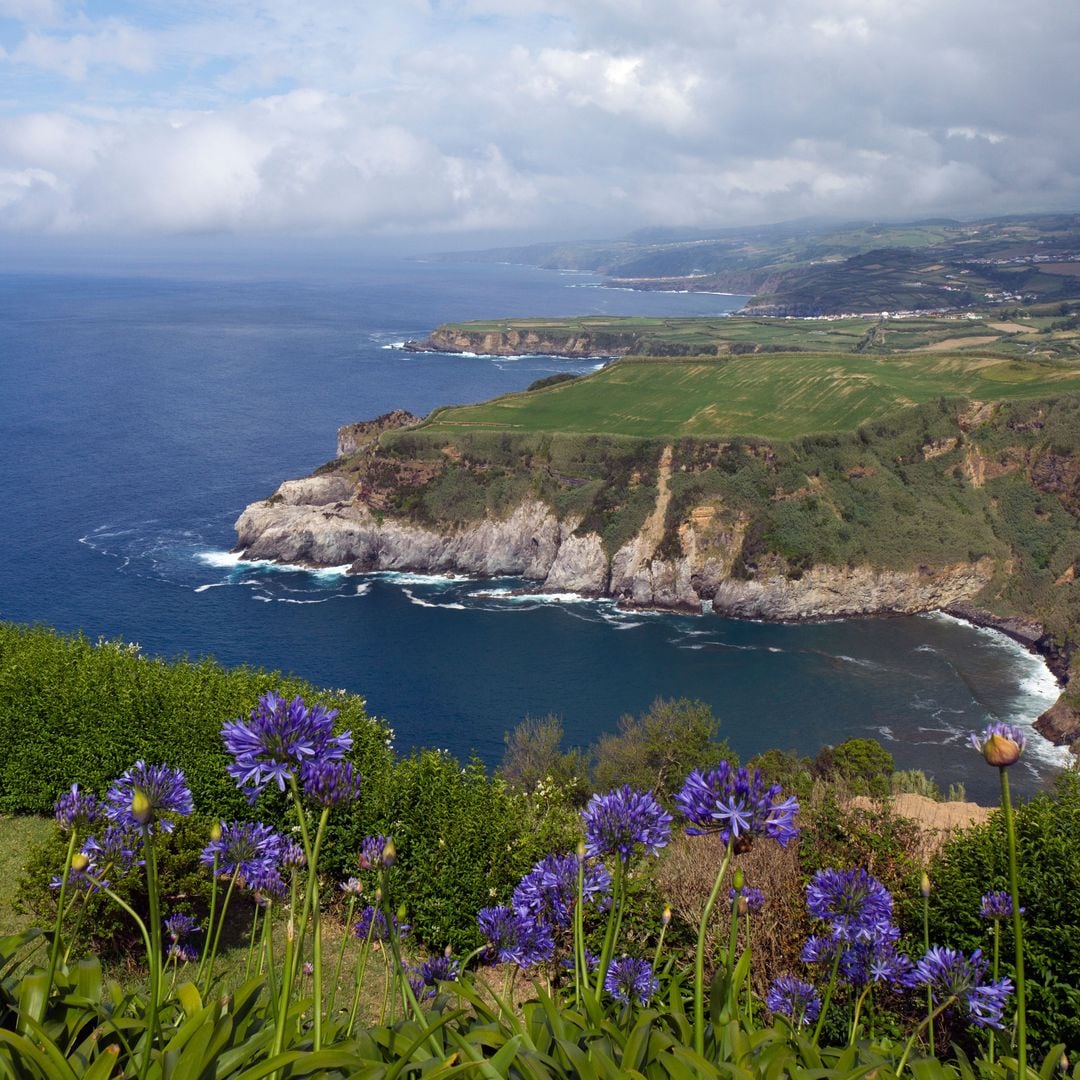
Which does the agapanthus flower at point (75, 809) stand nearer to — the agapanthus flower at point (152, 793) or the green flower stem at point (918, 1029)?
the agapanthus flower at point (152, 793)

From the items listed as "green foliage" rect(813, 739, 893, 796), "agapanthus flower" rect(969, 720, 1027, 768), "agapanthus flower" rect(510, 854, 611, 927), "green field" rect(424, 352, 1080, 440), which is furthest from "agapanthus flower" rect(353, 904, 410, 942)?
"green field" rect(424, 352, 1080, 440)

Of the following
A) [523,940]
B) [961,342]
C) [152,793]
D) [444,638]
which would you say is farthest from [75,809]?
[961,342]

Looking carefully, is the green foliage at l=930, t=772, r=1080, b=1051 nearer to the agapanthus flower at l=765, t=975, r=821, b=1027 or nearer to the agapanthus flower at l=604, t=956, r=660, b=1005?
the agapanthus flower at l=765, t=975, r=821, b=1027

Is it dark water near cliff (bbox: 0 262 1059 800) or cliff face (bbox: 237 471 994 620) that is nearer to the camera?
dark water near cliff (bbox: 0 262 1059 800)

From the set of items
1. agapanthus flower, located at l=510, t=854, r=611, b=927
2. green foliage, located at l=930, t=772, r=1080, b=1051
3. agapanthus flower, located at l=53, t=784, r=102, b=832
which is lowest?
green foliage, located at l=930, t=772, r=1080, b=1051

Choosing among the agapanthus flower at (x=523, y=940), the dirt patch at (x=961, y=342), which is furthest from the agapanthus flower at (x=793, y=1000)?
the dirt patch at (x=961, y=342)

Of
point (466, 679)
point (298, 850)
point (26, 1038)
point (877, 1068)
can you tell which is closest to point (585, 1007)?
point (877, 1068)

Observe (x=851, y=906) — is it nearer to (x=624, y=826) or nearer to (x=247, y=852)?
(x=624, y=826)
